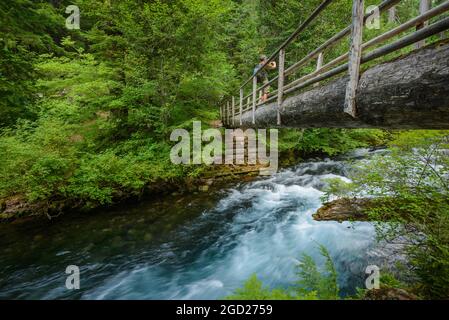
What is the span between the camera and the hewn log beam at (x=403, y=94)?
203 centimetres

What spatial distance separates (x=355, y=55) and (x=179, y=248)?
599 centimetres

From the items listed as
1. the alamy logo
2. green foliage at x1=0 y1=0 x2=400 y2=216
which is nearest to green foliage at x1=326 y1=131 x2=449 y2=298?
the alamy logo

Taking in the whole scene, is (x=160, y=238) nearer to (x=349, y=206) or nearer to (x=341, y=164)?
(x=349, y=206)

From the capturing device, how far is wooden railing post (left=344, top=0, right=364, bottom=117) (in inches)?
115

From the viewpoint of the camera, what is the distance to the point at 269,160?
13.0m

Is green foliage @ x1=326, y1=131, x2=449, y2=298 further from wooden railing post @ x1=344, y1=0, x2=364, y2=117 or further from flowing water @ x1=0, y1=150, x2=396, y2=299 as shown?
wooden railing post @ x1=344, y1=0, x2=364, y2=117

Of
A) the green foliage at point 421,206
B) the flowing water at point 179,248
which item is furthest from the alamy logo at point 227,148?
the green foliage at point 421,206

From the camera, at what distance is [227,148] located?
12.9 m

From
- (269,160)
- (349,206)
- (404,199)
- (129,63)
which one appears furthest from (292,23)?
(404,199)

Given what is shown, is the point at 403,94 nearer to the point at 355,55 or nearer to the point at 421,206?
the point at 355,55

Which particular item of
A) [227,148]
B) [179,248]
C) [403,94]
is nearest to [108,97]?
[227,148]

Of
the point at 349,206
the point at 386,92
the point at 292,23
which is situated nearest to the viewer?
the point at 386,92
